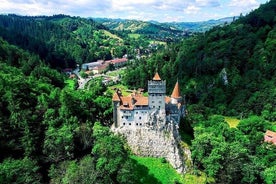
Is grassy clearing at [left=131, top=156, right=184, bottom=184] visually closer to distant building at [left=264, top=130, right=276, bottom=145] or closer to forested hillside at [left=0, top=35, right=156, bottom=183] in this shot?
forested hillside at [left=0, top=35, right=156, bottom=183]

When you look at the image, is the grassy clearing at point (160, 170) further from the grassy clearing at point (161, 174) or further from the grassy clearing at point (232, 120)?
the grassy clearing at point (232, 120)

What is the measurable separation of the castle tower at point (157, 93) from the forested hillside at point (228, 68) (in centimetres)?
5299

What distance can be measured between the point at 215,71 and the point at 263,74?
23648 mm

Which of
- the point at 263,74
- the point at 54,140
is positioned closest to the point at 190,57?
the point at 263,74

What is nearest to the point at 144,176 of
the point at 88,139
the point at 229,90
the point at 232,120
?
the point at 88,139

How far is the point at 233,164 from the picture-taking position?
6278cm

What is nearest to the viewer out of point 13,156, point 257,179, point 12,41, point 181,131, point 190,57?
point 13,156

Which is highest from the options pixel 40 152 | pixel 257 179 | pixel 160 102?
pixel 160 102

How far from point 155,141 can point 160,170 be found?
6.25 meters

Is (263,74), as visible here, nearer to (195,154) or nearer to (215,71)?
(215,71)

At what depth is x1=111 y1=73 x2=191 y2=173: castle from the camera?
62156 millimetres

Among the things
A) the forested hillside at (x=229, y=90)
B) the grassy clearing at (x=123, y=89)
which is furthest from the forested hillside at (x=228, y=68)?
the grassy clearing at (x=123, y=89)

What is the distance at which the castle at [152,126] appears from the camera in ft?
204

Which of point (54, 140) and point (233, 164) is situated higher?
point (54, 140)
